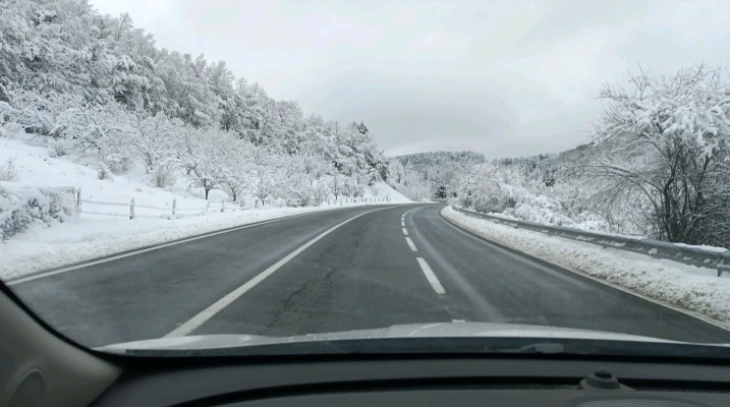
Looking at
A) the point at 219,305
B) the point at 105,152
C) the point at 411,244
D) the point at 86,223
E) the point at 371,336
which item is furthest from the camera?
the point at 105,152

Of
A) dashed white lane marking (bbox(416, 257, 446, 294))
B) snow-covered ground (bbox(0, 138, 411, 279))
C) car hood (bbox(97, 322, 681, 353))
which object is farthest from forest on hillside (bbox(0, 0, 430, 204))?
car hood (bbox(97, 322, 681, 353))

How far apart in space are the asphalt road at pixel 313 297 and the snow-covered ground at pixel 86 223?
1.28 meters

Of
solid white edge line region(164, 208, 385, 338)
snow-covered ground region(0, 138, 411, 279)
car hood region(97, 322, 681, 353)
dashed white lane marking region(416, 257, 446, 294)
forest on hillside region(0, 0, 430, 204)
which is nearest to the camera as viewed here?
car hood region(97, 322, 681, 353)

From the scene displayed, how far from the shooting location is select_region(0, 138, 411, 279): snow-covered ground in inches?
341

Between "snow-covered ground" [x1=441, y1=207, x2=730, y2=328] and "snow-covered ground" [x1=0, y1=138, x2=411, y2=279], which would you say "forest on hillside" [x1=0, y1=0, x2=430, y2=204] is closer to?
"snow-covered ground" [x1=0, y1=138, x2=411, y2=279]

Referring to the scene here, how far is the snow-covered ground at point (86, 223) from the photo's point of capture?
8672 millimetres

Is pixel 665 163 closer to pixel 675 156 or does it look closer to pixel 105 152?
pixel 675 156

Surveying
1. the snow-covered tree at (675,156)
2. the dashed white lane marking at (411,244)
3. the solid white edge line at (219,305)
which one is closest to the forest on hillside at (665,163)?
the snow-covered tree at (675,156)

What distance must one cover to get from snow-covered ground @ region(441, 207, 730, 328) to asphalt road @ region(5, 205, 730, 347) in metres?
0.58

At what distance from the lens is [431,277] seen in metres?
7.79

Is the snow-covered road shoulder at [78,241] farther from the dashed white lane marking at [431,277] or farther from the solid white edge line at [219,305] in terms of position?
the dashed white lane marking at [431,277]

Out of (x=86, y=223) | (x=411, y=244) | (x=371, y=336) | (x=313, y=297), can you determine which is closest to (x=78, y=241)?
(x=86, y=223)

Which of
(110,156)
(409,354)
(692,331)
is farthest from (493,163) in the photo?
(409,354)

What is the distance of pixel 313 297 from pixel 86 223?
34.0 ft
